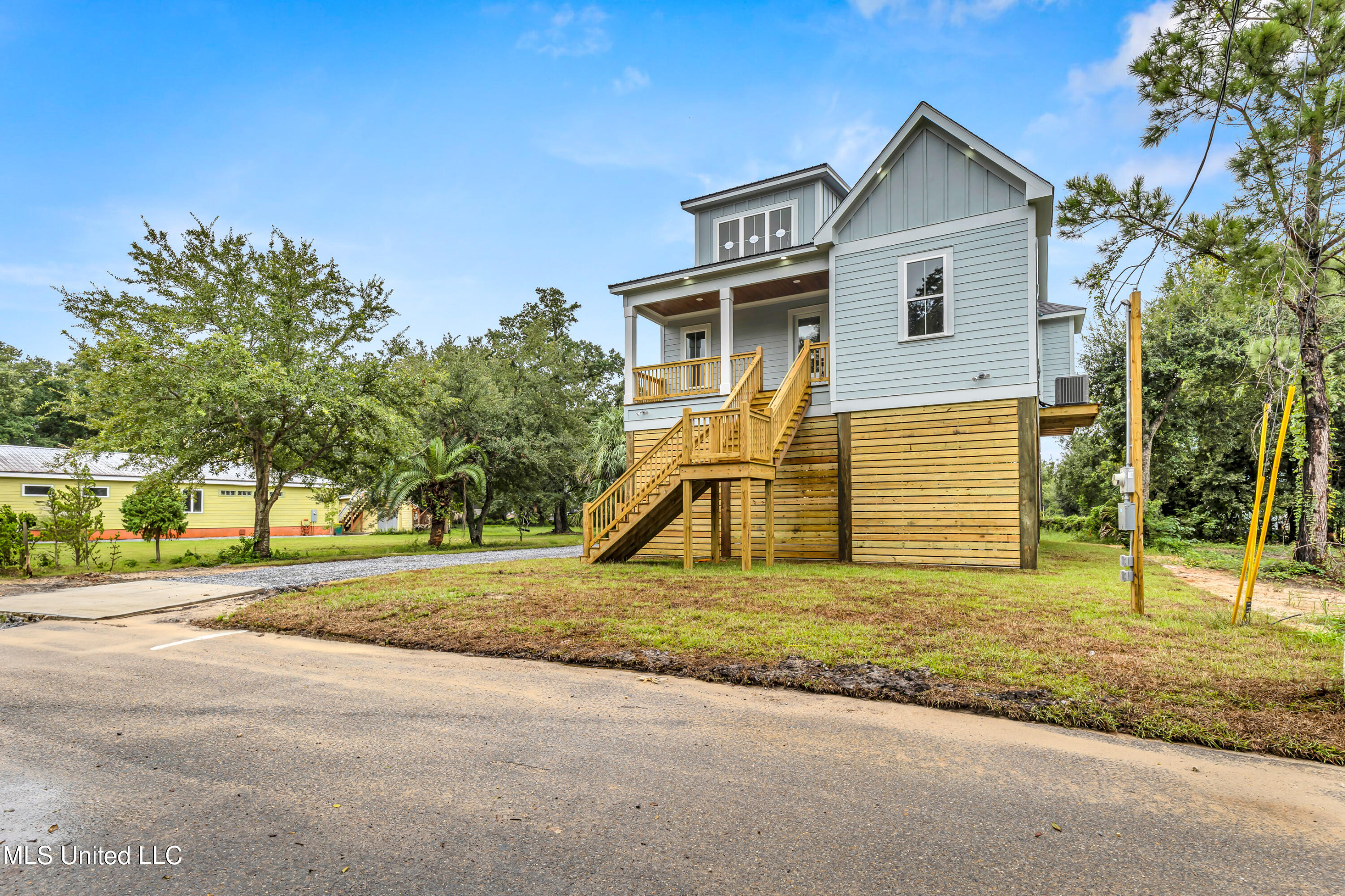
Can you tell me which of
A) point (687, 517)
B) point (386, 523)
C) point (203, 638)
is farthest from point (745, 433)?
point (386, 523)

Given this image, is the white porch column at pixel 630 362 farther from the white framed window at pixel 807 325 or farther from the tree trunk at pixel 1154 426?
the tree trunk at pixel 1154 426

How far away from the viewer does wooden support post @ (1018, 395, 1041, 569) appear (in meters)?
11.3

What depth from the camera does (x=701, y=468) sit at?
11484 mm

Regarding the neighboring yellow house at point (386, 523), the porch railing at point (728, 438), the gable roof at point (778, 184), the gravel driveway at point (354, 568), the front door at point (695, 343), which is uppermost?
the gable roof at point (778, 184)

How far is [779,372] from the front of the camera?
16.1 metres

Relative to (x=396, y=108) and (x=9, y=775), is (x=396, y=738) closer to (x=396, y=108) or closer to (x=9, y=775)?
(x=9, y=775)

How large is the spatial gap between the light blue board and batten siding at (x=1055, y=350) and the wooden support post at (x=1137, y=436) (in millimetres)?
6528

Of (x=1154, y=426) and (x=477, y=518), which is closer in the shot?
(x=1154, y=426)

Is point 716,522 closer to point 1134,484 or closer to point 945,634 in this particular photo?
point 945,634

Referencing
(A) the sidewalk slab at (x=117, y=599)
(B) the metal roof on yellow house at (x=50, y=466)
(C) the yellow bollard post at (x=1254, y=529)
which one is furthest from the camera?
(B) the metal roof on yellow house at (x=50, y=466)

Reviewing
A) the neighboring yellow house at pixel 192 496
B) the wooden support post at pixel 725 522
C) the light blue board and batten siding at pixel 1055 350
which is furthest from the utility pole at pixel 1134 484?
the neighboring yellow house at pixel 192 496

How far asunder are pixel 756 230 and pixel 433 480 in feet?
41.8

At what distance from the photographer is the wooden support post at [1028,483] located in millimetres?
Answer: 11344

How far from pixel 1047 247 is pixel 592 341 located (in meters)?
35.1
